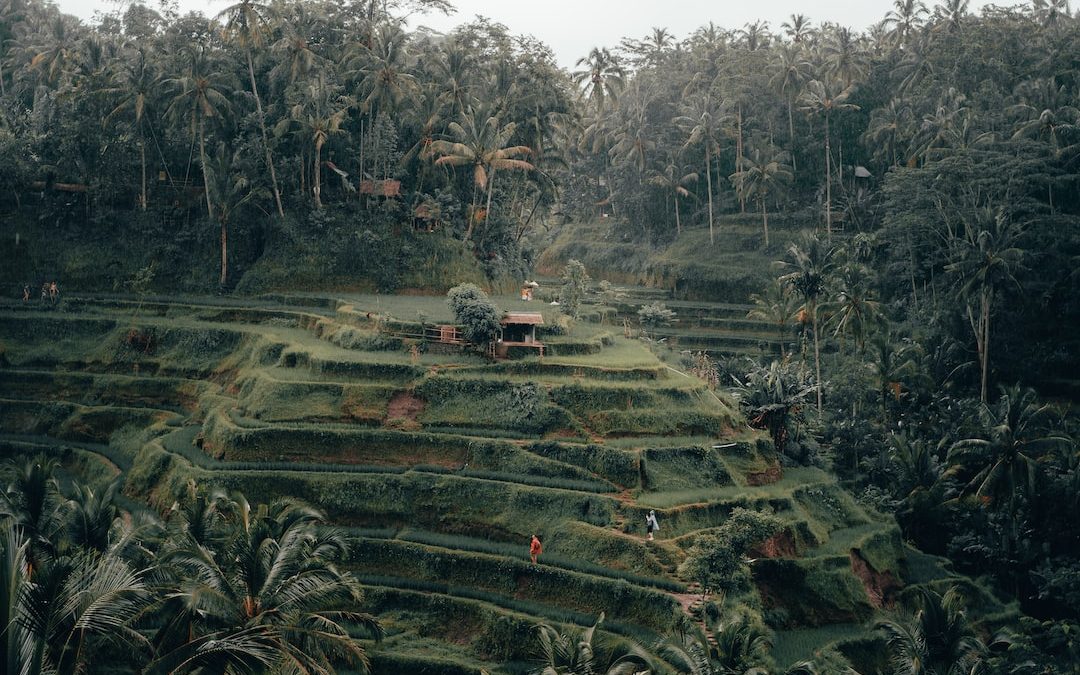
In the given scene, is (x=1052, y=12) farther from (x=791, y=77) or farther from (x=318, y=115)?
(x=318, y=115)

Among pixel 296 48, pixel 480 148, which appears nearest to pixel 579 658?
pixel 480 148

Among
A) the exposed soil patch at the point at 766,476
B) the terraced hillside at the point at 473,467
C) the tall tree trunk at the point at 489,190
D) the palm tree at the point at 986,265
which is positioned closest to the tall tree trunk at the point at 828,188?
the palm tree at the point at 986,265

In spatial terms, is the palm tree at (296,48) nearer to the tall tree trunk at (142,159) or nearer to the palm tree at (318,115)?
the palm tree at (318,115)

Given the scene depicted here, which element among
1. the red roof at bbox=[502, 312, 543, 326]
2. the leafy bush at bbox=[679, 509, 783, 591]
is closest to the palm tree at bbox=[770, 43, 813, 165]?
the red roof at bbox=[502, 312, 543, 326]

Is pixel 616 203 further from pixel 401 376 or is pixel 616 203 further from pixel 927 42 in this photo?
pixel 401 376

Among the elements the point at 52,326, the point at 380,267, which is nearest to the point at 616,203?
the point at 380,267
